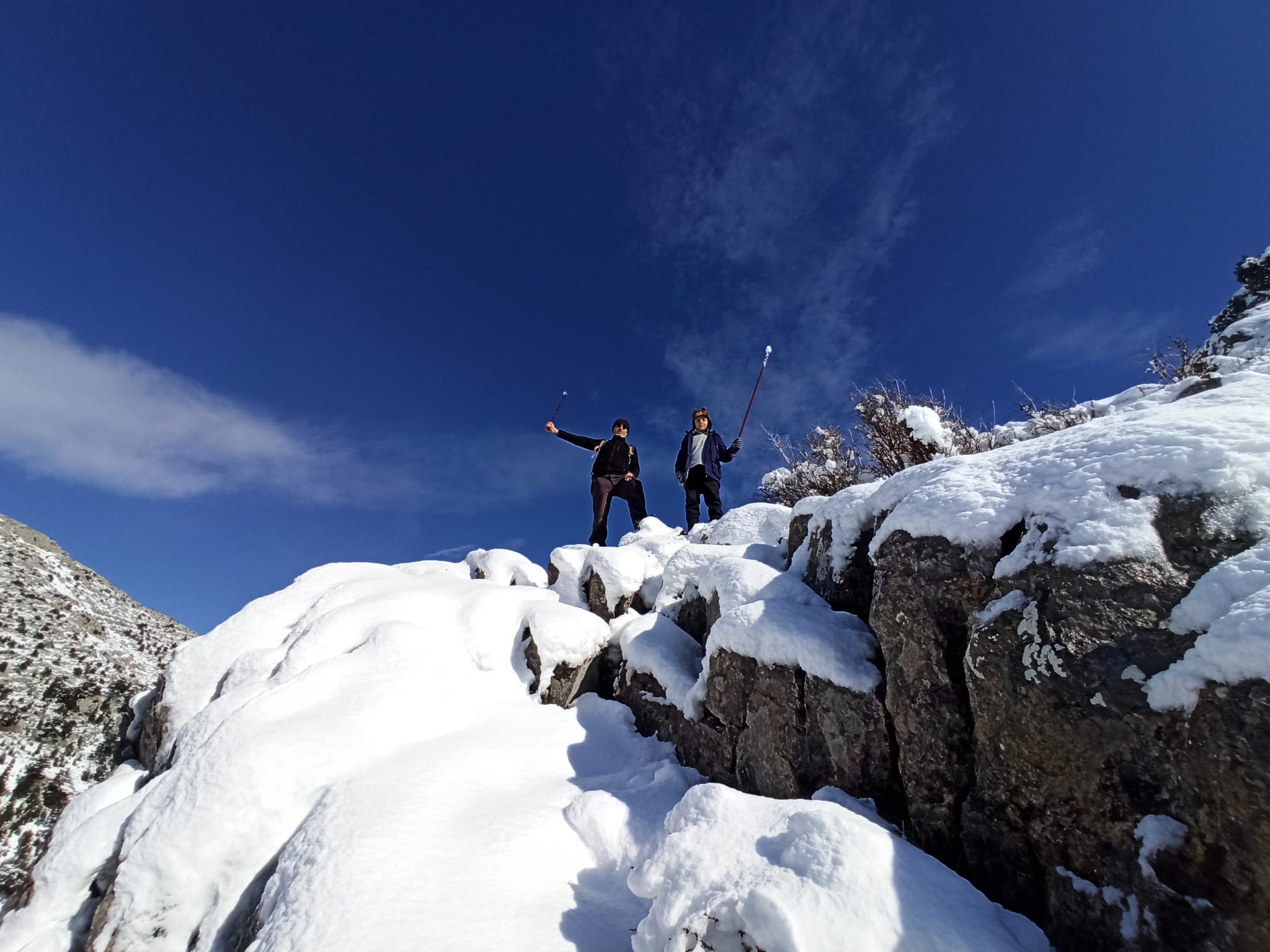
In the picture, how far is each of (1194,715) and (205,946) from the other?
7489 mm

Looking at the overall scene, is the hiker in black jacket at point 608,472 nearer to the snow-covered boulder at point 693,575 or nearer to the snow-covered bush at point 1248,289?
the snow-covered boulder at point 693,575

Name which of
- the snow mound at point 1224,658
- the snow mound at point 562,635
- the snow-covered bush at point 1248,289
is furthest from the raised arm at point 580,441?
the snow-covered bush at point 1248,289

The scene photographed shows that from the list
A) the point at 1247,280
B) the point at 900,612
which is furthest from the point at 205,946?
the point at 1247,280

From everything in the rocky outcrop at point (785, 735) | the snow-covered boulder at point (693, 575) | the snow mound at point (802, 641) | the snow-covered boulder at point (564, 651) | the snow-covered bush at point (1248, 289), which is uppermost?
the snow-covered bush at point (1248, 289)

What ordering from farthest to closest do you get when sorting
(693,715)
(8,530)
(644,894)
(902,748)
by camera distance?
(8,530) < (693,715) < (902,748) < (644,894)

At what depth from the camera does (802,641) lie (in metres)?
5.15

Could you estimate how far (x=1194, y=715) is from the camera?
2633 mm

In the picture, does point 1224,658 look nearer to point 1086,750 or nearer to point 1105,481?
point 1086,750

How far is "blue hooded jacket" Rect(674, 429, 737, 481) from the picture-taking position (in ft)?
45.1

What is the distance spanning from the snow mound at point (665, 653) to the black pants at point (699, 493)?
18.1 feet

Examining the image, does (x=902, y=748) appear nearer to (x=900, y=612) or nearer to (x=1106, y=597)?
(x=900, y=612)

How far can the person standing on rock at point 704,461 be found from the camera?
541 inches

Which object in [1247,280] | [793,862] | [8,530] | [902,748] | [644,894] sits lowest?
[644,894]

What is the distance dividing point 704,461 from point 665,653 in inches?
274
